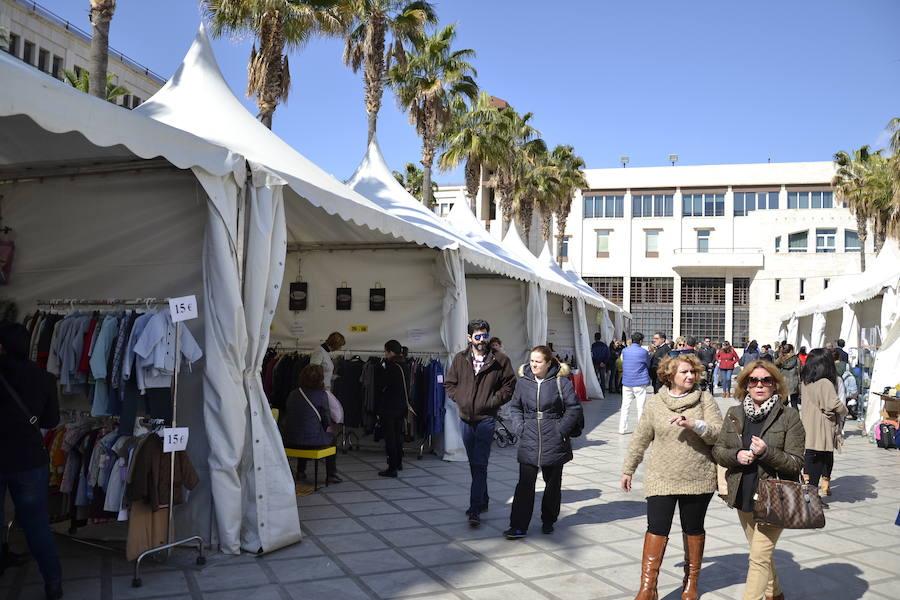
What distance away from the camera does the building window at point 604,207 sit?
1921 inches

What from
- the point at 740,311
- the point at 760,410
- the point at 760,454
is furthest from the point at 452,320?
the point at 740,311

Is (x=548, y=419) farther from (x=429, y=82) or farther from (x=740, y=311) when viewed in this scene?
(x=740, y=311)

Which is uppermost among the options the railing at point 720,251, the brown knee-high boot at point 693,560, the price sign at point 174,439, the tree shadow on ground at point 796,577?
the railing at point 720,251

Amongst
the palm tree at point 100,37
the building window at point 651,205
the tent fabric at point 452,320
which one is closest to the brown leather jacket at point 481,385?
the tent fabric at point 452,320

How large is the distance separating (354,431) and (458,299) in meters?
2.44

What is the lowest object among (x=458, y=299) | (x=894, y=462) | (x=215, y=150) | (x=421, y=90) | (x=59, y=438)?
(x=894, y=462)

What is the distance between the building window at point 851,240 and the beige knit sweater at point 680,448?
141ft

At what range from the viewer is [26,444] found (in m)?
3.81

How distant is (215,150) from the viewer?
4.84 metres

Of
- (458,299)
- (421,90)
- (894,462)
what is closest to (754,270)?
(421,90)

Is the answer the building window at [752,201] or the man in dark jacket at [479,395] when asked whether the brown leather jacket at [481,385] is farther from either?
the building window at [752,201]

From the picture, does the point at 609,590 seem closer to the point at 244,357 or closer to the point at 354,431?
the point at 244,357

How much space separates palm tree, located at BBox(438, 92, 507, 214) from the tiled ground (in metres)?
18.1

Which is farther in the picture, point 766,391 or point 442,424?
point 442,424
